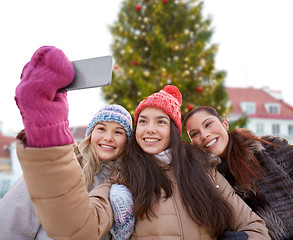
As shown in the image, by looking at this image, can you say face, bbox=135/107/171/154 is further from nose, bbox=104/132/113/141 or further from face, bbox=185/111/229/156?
face, bbox=185/111/229/156

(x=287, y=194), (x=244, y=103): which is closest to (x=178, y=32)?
(x=287, y=194)

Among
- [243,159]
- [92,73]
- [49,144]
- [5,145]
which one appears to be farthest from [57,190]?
[5,145]

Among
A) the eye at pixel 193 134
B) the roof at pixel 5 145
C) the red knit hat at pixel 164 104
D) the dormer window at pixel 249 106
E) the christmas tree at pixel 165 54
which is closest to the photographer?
the red knit hat at pixel 164 104

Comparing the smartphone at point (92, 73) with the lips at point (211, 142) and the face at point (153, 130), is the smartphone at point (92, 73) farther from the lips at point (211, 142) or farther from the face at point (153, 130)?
the lips at point (211, 142)

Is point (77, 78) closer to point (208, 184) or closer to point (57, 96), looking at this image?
point (57, 96)

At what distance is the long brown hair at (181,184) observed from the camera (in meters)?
1.82

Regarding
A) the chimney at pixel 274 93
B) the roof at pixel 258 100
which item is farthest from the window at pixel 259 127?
the chimney at pixel 274 93

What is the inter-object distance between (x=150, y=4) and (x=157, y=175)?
280 inches

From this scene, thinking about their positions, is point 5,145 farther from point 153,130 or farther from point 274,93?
point 274,93

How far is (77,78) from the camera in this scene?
1162 mm

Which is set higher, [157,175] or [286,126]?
[157,175]

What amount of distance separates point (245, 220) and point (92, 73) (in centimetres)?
148

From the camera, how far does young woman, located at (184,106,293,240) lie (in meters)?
2.32

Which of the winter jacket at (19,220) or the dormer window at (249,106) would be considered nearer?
the winter jacket at (19,220)
